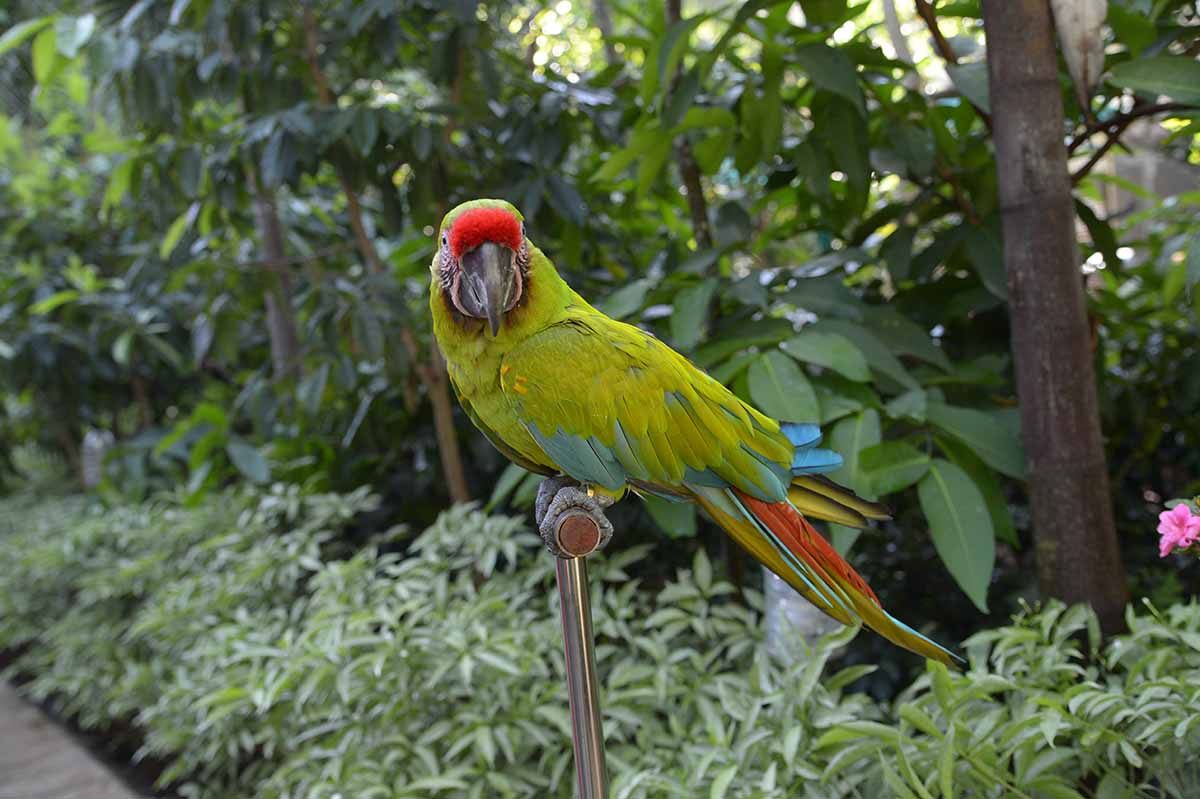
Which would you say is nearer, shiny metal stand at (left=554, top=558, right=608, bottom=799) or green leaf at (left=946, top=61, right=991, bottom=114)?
shiny metal stand at (left=554, top=558, right=608, bottom=799)

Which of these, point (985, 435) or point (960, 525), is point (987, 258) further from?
point (960, 525)

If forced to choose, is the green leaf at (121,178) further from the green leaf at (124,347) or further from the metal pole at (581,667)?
the metal pole at (581,667)

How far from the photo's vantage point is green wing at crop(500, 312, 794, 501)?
93 cm

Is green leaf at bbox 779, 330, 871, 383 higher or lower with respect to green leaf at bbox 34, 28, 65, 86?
lower

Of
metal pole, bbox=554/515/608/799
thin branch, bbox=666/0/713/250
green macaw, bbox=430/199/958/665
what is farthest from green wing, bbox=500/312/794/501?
thin branch, bbox=666/0/713/250

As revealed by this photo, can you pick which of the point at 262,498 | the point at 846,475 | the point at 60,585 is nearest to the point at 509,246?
the point at 846,475

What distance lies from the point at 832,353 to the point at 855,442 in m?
0.16

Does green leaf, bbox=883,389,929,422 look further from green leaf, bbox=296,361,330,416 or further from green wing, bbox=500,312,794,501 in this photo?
green leaf, bbox=296,361,330,416

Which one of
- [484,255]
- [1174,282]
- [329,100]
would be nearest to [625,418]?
[484,255]

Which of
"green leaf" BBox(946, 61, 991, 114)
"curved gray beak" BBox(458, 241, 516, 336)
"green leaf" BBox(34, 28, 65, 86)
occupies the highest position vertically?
"green leaf" BBox(34, 28, 65, 86)

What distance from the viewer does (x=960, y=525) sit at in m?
1.34

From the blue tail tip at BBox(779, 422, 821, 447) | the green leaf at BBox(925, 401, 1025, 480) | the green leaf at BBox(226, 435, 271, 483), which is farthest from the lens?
the green leaf at BBox(226, 435, 271, 483)

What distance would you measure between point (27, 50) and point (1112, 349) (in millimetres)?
4634

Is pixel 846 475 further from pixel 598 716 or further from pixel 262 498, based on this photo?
pixel 262 498
